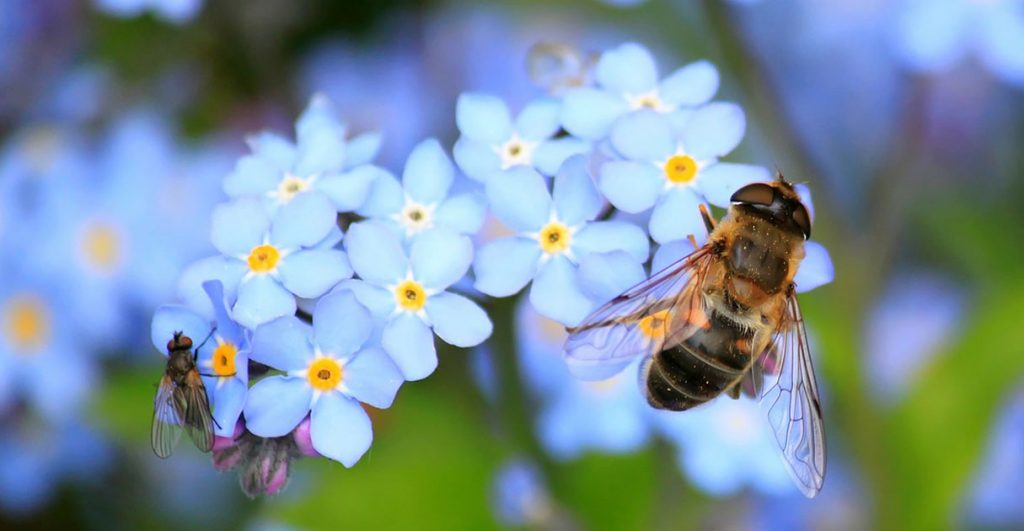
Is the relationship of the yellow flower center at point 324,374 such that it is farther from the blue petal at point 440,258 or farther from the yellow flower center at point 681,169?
the yellow flower center at point 681,169

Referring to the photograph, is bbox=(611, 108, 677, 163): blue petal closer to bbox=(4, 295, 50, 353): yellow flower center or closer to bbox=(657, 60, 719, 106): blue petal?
bbox=(657, 60, 719, 106): blue petal

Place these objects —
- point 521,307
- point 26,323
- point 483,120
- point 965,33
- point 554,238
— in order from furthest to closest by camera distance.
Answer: point 26,323 < point 965,33 < point 521,307 < point 483,120 < point 554,238

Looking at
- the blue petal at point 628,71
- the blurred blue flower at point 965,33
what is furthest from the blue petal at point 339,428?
the blurred blue flower at point 965,33

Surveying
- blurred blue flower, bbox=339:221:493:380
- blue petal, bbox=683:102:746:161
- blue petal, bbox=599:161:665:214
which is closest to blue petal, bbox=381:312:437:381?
blurred blue flower, bbox=339:221:493:380

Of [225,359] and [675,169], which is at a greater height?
[675,169]

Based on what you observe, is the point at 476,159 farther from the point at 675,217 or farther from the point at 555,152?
the point at 675,217

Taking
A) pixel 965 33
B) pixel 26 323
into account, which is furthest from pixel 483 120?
pixel 26 323

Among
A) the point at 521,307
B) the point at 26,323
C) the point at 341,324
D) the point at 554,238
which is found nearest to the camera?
the point at 341,324
